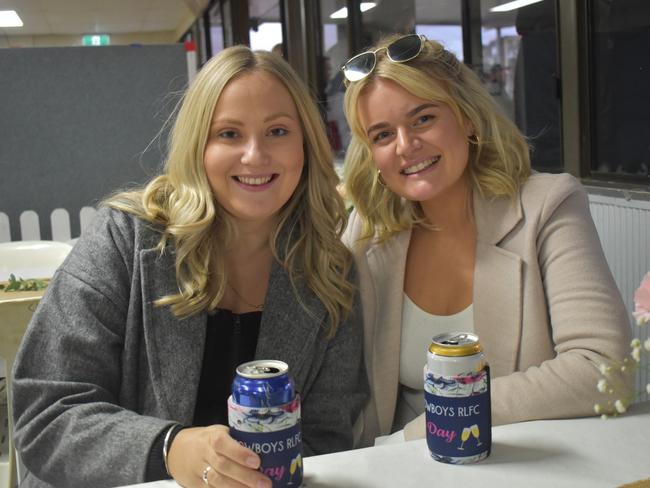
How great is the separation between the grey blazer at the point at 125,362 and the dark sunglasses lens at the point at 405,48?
1.55 ft

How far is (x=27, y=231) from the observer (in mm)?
3922

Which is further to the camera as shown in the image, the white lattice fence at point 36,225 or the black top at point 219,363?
the white lattice fence at point 36,225

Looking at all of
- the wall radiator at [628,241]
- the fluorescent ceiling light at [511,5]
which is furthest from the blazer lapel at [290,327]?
the fluorescent ceiling light at [511,5]

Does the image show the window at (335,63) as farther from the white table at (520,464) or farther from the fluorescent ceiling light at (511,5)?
the white table at (520,464)

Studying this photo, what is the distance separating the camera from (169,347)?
136cm

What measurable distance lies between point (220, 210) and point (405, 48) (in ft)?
1.59

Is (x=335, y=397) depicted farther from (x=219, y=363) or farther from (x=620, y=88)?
(x=620, y=88)

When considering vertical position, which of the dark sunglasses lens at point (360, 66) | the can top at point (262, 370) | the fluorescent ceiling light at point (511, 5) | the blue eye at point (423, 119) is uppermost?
the fluorescent ceiling light at point (511, 5)

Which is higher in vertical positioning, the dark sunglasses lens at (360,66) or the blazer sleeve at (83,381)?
the dark sunglasses lens at (360,66)

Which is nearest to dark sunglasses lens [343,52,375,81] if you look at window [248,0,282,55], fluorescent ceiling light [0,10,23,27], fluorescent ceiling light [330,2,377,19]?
fluorescent ceiling light [330,2,377,19]

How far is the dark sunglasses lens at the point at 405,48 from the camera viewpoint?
60.4 inches

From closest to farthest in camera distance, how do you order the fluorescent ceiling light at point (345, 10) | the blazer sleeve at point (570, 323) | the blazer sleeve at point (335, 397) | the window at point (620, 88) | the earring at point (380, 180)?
the blazer sleeve at point (570, 323) → the blazer sleeve at point (335, 397) → the earring at point (380, 180) → the window at point (620, 88) → the fluorescent ceiling light at point (345, 10)

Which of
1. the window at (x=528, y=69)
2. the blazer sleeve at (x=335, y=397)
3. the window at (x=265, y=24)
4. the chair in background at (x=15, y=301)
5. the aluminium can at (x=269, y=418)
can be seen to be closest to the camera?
the aluminium can at (x=269, y=418)

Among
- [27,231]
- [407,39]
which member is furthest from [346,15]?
[407,39]
